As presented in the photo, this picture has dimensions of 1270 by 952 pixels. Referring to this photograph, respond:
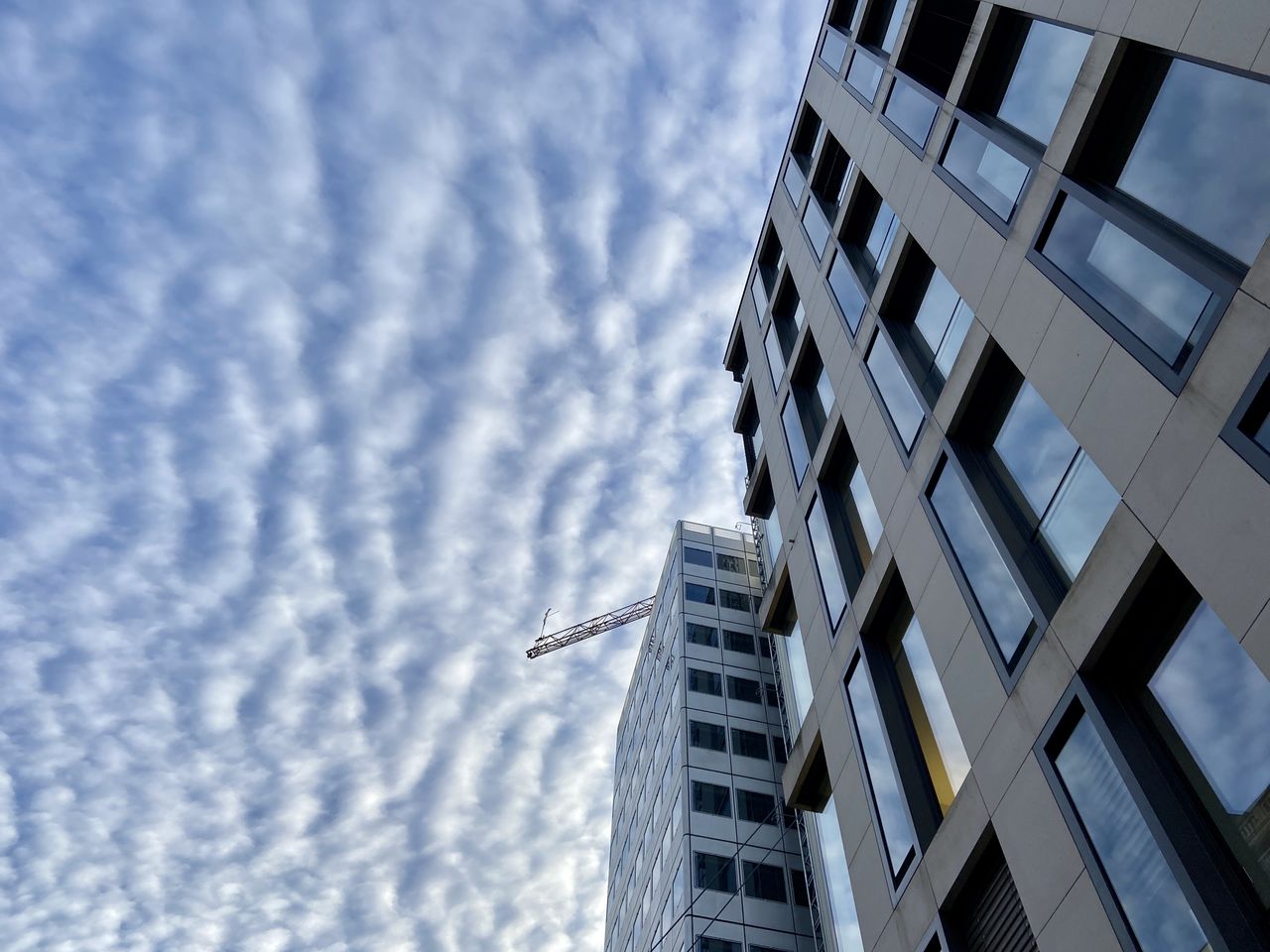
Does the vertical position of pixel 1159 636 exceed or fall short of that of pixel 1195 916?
it exceeds it

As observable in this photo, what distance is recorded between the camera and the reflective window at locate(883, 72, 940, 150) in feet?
75.0

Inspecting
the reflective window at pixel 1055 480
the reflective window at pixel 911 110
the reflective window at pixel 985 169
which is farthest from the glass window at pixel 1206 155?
the reflective window at pixel 911 110

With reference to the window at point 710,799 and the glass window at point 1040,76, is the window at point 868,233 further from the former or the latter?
the window at point 710,799

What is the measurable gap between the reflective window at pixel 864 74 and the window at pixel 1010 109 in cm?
758

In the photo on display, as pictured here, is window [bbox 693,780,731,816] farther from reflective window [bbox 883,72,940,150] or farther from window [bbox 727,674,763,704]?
reflective window [bbox 883,72,940,150]

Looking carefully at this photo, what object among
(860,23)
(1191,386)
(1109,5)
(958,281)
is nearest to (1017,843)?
(1191,386)

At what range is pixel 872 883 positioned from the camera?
18.7m

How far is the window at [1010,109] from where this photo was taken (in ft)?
55.9

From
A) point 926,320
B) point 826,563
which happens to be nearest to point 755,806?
point 826,563

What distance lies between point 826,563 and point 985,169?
438 inches

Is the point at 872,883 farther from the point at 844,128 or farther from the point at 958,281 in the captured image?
the point at 844,128

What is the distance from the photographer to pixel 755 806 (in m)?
40.9

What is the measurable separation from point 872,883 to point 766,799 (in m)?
23.6

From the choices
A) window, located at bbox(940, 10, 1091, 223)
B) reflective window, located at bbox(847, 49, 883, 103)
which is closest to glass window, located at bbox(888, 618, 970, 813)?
window, located at bbox(940, 10, 1091, 223)
